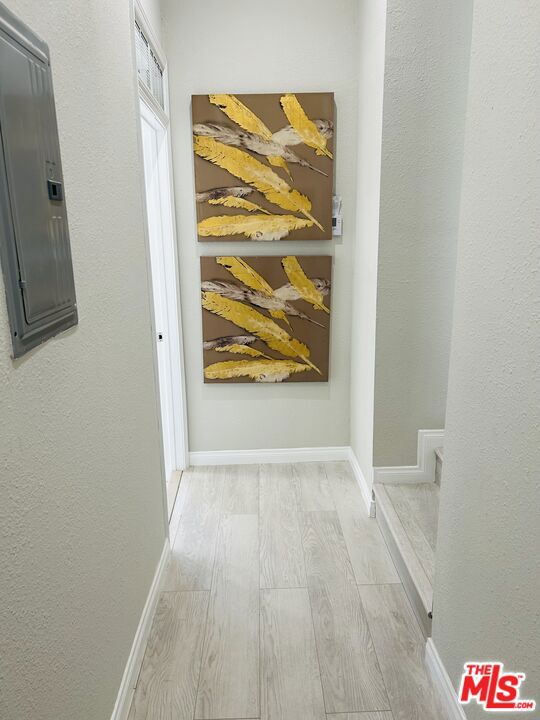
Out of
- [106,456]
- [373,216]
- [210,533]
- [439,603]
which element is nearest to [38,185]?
[106,456]

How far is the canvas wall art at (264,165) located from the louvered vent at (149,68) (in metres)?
0.23

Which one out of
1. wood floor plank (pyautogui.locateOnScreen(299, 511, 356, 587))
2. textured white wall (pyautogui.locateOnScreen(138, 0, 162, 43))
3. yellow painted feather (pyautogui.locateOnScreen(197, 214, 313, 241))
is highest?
textured white wall (pyautogui.locateOnScreen(138, 0, 162, 43))

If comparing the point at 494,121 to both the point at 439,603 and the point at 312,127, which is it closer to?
the point at 439,603

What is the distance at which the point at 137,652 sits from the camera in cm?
176

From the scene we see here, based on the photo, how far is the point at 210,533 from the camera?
8.59 feet

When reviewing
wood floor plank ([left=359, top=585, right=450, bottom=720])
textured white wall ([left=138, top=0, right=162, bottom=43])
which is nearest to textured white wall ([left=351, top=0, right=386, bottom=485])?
wood floor plank ([left=359, top=585, right=450, bottom=720])

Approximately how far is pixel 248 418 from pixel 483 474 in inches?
82.4

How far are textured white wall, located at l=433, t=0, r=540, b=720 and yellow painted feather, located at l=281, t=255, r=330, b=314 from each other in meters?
1.64

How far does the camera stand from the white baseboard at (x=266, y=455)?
3326mm

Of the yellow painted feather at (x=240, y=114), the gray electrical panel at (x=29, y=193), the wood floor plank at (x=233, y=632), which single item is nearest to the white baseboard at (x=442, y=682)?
the wood floor plank at (x=233, y=632)

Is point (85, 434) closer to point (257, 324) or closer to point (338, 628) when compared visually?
point (338, 628)

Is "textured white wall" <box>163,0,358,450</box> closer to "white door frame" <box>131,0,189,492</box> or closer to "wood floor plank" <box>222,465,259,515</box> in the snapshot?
"white door frame" <box>131,0,189,492</box>

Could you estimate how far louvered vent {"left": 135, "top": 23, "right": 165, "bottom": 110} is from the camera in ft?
7.11

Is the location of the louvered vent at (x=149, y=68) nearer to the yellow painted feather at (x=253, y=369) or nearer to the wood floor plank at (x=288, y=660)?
the yellow painted feather at (x=253, y=369)
